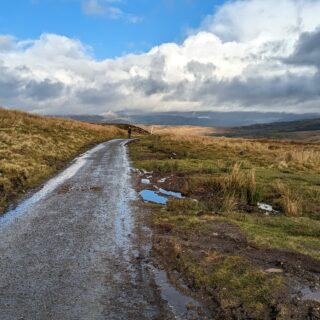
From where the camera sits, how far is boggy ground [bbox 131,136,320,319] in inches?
320

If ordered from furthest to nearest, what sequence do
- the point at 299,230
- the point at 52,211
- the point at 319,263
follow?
the point at 52,211 → the point at 299,230 → the point at 319,263

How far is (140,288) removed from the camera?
28.4ft

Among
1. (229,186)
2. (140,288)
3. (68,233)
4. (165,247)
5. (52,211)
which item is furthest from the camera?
(229,186)

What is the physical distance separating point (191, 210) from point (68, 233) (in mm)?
5296

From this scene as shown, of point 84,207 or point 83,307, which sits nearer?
point 83,307

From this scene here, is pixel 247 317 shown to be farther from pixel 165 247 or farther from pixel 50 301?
pixel 165 247

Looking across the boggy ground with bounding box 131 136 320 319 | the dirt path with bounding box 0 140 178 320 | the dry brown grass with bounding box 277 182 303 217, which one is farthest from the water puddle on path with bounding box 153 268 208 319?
the dry brown grass with bounding box 277 182 303 217

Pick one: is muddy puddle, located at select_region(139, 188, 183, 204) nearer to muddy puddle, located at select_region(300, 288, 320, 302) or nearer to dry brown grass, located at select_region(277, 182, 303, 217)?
dry brown grass, located at select_region(277, 182, 303, 217)

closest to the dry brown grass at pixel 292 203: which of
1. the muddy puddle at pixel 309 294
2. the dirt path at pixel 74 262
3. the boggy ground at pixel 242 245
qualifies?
the boggy ground at pixel 242 245

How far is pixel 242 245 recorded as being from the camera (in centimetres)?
1162

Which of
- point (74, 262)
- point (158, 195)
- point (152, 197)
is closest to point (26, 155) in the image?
point (158, 195)

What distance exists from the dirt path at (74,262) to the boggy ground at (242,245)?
95cm

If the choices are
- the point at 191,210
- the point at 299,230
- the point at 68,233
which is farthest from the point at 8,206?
the point at 299,230

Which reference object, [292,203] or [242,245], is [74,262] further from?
[292,203]
